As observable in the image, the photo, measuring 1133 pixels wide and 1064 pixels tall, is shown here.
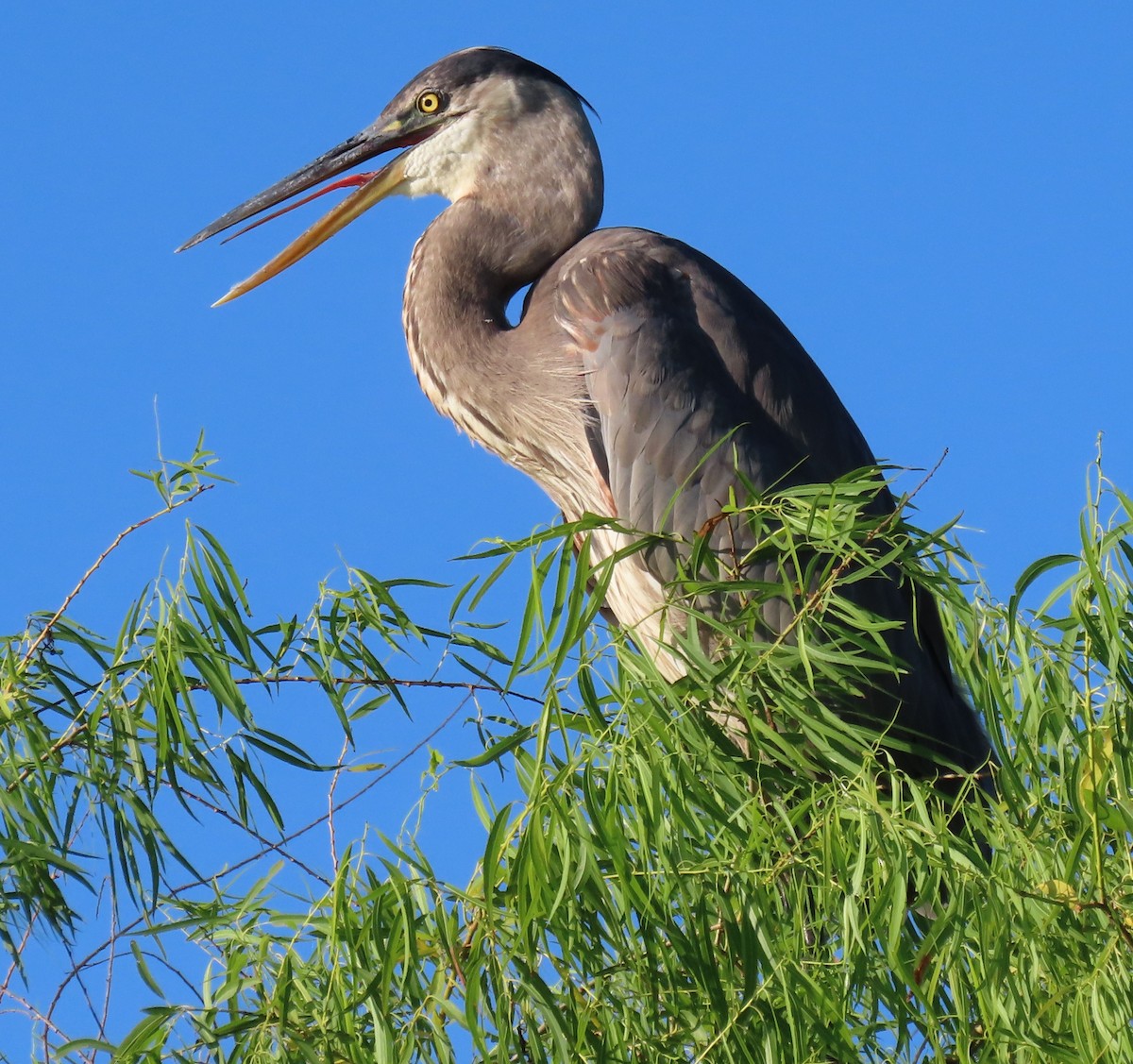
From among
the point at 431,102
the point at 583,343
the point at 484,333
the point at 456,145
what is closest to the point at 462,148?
the point at 456,145

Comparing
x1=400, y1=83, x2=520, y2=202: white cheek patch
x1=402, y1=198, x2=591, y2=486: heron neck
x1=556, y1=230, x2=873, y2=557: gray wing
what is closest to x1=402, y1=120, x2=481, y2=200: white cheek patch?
x1=400, y1=83, x2=520, y2=202: white cheek patch

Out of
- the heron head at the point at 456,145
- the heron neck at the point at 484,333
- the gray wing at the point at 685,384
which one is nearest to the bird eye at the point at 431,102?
the heron head at the point at 456,145

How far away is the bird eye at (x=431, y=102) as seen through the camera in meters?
3.96

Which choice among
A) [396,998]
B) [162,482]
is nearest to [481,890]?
[396,998]

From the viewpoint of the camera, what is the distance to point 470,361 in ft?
11.7

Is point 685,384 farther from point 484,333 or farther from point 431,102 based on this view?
point 431,102

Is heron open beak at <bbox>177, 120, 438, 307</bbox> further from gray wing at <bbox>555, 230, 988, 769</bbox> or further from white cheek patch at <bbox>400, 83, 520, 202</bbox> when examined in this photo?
gray wing at <bbox>555, 230, 988, 769</bbox>

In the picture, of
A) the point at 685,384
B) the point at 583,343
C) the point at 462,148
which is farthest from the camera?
the point at 462,148

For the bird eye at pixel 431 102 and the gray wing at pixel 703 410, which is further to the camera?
the bird eye at pixel 431 102

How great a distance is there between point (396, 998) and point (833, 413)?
6.79ft

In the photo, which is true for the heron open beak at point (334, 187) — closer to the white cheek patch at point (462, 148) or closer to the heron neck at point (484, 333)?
the white cheek patch at point (462, 148)

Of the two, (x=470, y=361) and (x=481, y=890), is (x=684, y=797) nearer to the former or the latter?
(x=481, y=890)

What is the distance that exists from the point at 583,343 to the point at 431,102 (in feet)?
3.23

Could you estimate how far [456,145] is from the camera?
3889 mm
